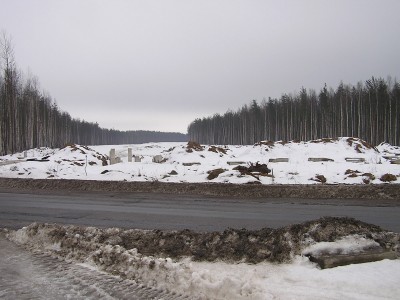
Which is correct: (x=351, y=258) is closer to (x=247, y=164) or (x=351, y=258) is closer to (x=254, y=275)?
(x=254, y=275)

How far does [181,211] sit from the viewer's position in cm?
1008

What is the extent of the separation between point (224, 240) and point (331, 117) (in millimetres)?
62720

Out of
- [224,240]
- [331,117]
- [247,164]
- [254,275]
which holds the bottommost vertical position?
[254,275]

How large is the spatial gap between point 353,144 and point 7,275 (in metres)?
32.1

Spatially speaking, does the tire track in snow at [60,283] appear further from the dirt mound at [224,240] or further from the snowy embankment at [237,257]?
the dirt mound at [224,240]

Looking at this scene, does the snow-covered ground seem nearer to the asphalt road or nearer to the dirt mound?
the asphalt road

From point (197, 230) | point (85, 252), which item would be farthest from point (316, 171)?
point (85, 252)

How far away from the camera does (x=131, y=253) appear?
592 centimetres

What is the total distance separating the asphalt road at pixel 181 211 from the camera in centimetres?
838

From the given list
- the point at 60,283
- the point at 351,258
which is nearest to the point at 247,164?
the point at 351,258

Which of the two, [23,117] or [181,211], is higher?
[23,117]

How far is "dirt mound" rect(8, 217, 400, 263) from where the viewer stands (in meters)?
5.77

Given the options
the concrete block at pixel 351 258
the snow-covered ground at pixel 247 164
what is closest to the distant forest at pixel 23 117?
the snow-covered ground at pixel 247 164

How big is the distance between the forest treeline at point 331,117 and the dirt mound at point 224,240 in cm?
5051
